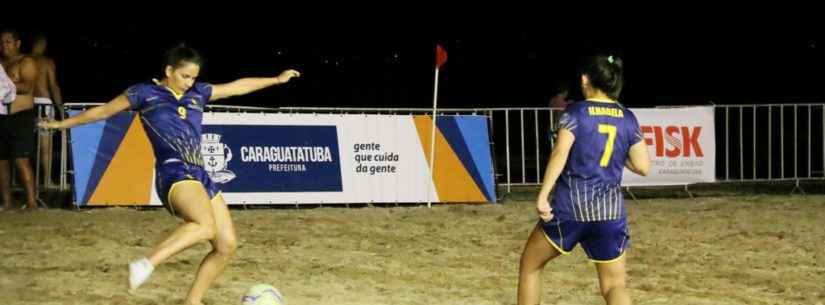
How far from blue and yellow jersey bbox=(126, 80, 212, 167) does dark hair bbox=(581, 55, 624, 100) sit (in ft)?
8.06

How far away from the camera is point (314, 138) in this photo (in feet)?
50.5

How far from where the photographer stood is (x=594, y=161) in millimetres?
6551

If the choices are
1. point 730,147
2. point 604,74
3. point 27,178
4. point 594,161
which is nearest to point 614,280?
point 594,161

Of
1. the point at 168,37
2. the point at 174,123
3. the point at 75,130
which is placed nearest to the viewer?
the point at 174,123

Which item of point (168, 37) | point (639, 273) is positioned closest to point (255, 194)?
point (639, 273)

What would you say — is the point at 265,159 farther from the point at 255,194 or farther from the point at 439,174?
the point at 439,174

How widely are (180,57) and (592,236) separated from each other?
2.67 metres

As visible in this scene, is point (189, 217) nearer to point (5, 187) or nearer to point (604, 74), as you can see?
point (604, 74)

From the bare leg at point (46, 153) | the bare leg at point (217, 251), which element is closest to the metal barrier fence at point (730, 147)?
the bare leg at point (46, 153)

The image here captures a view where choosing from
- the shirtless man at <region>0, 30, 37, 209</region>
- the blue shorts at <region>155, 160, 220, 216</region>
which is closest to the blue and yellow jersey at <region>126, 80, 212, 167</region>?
the blue shorts at <region>155, 160, 220, 216</region>

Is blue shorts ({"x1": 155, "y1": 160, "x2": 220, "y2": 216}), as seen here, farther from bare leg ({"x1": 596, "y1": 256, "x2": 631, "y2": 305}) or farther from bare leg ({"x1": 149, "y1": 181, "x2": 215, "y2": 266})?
bare leg ({"x1": 596, "y1": 256, "x2": 631, "y2": 305})

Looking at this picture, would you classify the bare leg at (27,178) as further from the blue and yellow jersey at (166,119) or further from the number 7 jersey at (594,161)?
the number 7 jersey at (594,161)

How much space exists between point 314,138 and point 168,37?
2525cm

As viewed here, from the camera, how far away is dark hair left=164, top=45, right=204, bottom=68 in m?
7.42
